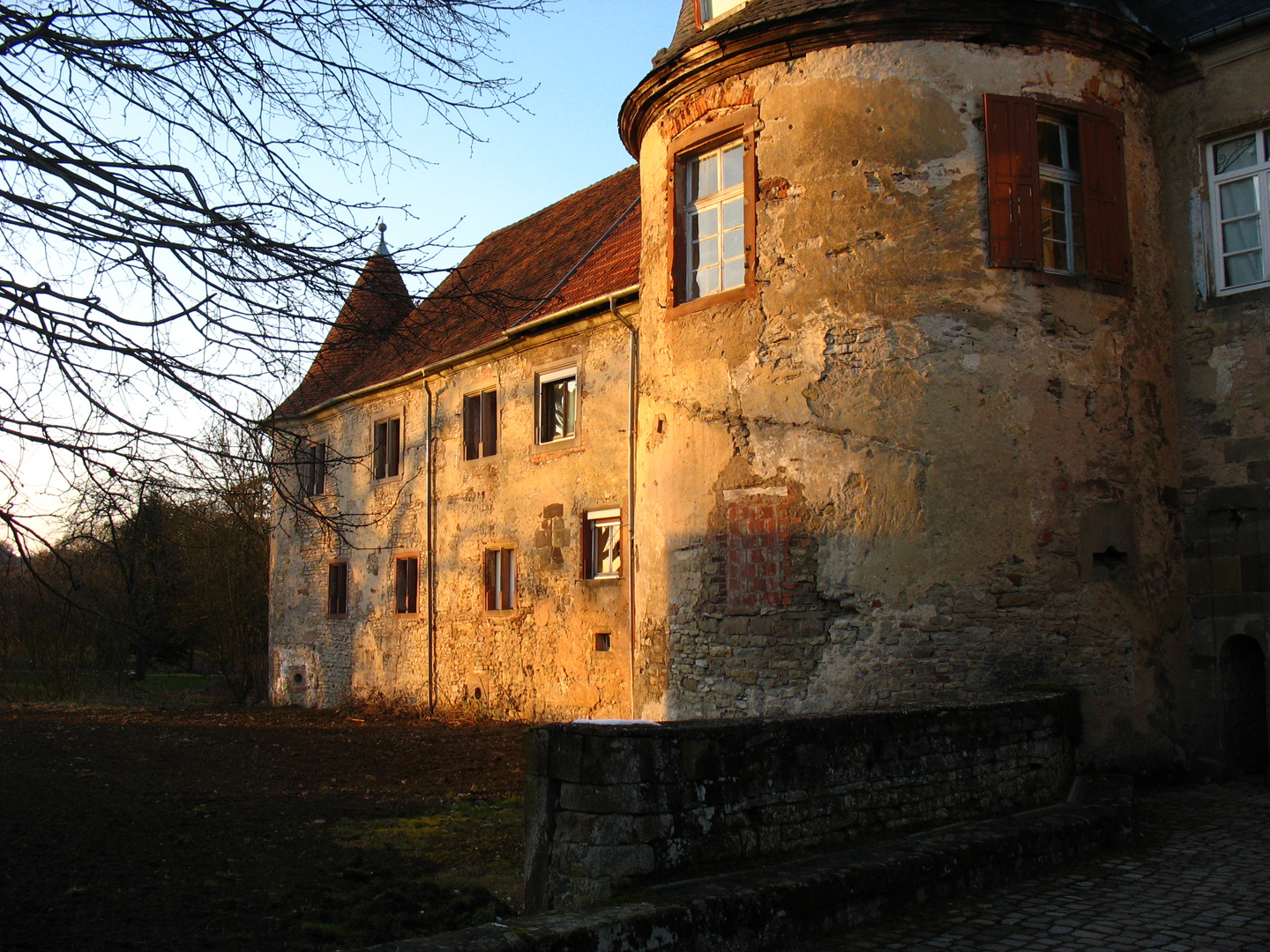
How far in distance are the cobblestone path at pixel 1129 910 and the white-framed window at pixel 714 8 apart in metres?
8.11

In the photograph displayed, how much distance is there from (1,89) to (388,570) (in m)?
15.0

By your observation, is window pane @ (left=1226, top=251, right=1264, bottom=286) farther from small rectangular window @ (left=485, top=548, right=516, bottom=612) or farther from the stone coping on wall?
small rectangular window @ (left=485, top=548, right=516, bottom=612)

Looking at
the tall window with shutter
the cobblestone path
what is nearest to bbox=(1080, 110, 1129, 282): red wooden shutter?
the tall window with shutter

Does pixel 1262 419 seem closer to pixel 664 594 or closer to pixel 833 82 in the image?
pixel 833 82

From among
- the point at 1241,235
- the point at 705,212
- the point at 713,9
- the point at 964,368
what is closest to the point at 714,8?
the point at 713,9

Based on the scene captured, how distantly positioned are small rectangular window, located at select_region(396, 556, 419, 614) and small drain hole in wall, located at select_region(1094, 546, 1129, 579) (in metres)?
12.1

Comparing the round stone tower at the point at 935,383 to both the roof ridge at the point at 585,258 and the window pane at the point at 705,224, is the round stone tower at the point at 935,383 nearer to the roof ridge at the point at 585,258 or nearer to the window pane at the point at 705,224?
the window pane at the point at 705,224

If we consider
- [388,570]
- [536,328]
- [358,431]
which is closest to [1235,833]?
[536,328]

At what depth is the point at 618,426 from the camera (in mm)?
14438

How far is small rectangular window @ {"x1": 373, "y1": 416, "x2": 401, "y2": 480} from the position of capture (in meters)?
19.8

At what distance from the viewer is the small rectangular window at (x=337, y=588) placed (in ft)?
70.1

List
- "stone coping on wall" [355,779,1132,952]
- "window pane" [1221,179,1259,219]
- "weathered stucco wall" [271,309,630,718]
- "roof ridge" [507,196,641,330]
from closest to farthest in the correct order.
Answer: "stone coping on wall" [355,779,1132,952], "window pane" [1221,179,1259,219], "weathered stucco wall" [271,309,630,718], "roof ridge" [507,196,641,330]

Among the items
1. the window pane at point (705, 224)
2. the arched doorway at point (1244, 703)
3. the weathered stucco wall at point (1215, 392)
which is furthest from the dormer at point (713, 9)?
the arched doorway at point (1244, 703)

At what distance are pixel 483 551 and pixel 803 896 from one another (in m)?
12.4
